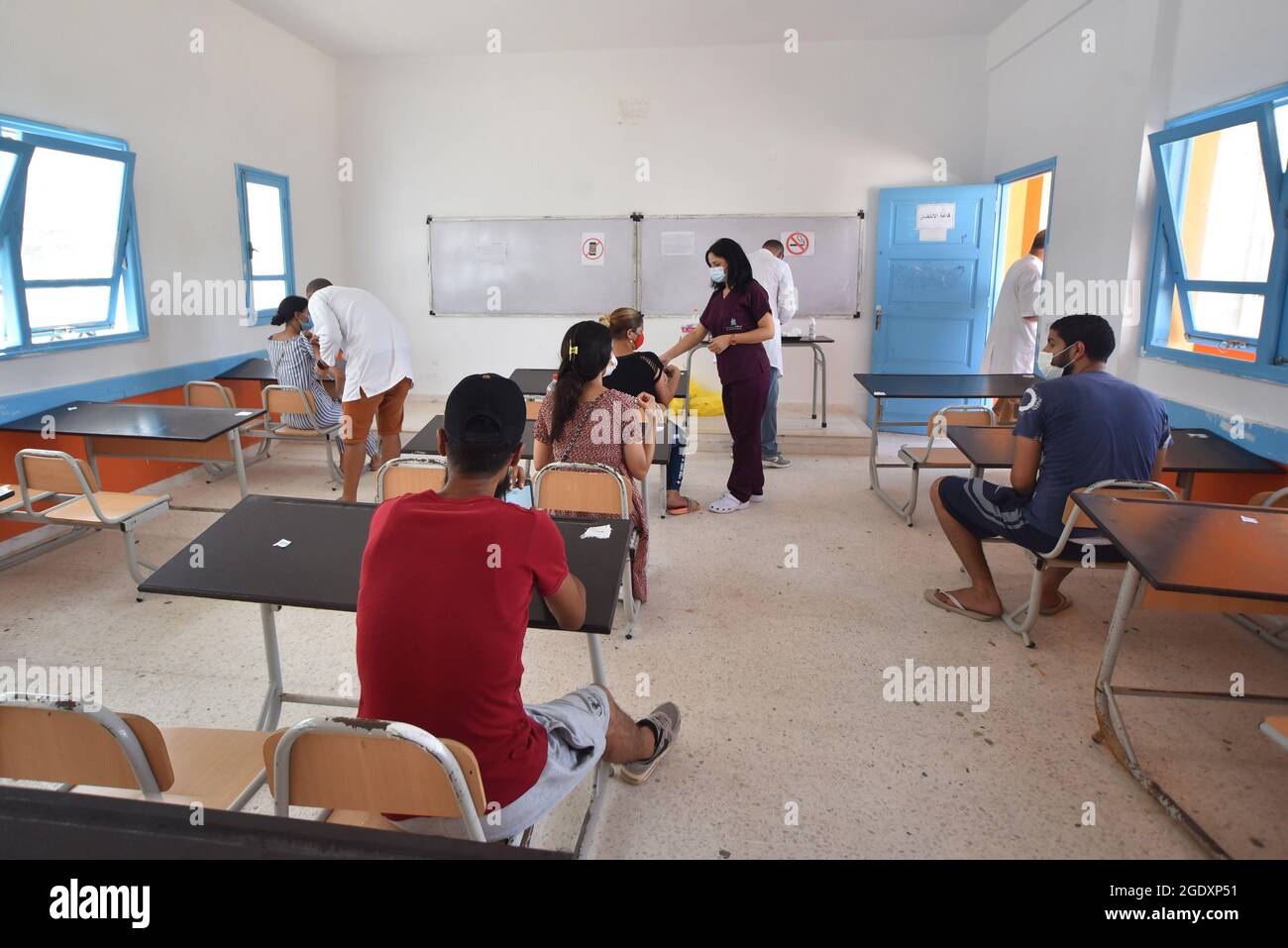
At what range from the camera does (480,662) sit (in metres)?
1.41

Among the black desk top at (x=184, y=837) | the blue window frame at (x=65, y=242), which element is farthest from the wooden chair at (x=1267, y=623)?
the blue window frame at (x=65, y=242)

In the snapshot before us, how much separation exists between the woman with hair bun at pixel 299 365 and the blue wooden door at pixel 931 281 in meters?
4.48

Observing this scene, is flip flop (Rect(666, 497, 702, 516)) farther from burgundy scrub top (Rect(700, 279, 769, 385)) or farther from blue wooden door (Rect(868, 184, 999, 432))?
blue wooden door (Rect(868, 184, 999, 432))

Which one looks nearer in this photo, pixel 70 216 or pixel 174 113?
pixel 70 216

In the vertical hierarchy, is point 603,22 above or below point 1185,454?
above

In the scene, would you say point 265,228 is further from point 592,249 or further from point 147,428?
point 147,428

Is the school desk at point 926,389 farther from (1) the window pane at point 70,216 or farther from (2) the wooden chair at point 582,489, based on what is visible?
(1) the window pane at point 70,216

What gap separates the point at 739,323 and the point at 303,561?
314 cm

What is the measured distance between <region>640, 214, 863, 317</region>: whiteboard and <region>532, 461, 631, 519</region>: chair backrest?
4735 millimetres

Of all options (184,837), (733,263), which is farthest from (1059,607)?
(184,837)

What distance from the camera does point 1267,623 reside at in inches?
129

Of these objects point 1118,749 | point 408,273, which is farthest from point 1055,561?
point 408,273

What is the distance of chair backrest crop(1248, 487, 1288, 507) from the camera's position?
291 centimetres

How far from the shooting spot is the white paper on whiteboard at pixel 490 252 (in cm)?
750
